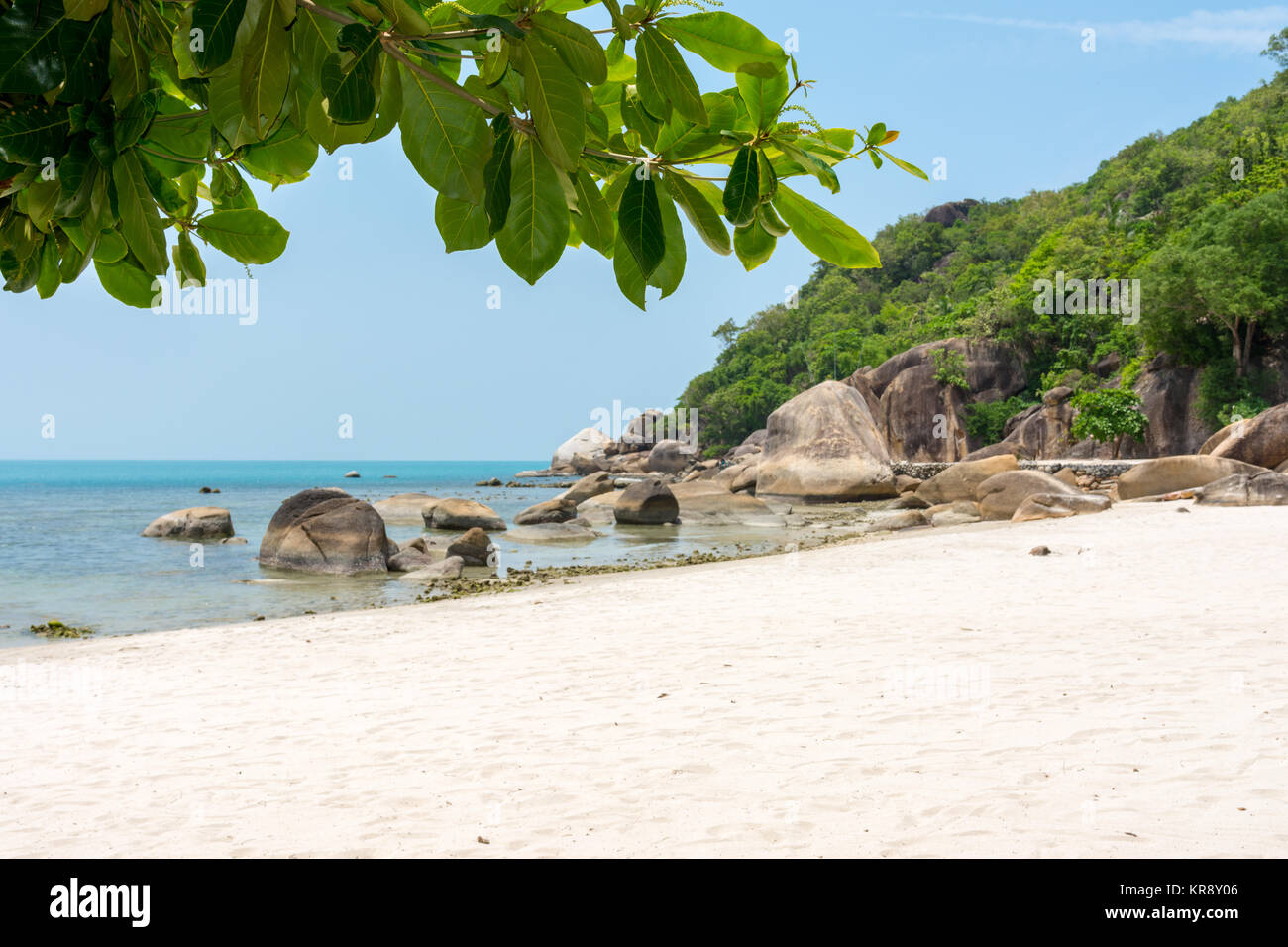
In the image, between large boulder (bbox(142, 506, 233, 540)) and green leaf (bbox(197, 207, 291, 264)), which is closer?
green leaf (bbox(197, 207, 291, 264))

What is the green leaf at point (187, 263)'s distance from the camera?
1.22 m

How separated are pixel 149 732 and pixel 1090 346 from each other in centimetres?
4218

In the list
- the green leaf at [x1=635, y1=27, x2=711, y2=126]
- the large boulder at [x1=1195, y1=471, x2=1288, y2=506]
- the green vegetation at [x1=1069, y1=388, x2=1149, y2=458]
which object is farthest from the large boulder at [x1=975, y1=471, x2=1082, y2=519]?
the green leaf at [x1=635, y1=27, x2=711, y2=126]

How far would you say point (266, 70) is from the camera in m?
0.77

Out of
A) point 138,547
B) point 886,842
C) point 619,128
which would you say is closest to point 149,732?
point 886,842

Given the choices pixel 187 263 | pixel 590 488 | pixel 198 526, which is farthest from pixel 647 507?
pixel 187 263

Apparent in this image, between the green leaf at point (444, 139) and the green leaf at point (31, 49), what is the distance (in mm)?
335

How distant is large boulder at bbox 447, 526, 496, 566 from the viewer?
653 inches

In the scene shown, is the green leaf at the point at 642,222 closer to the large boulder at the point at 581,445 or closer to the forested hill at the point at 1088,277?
the forested hill at the point at 1088,277

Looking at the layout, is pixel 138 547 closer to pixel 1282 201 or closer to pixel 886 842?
pixel 886 842

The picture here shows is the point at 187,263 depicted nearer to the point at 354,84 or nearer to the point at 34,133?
the point at 34,133

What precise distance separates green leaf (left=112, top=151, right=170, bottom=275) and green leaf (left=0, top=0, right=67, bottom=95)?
0.11m

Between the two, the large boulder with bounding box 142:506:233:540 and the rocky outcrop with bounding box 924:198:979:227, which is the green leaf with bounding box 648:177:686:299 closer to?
the large boulder with bounding box 142:506:233:540
